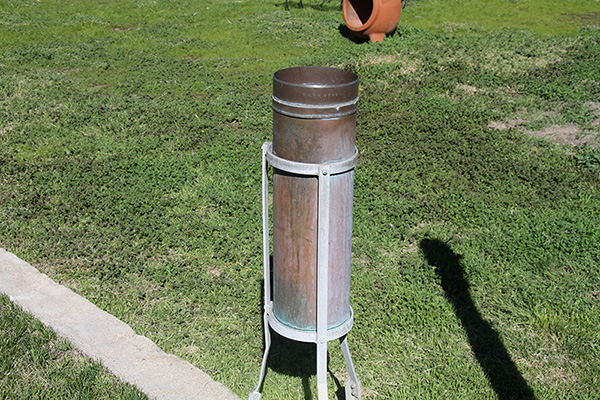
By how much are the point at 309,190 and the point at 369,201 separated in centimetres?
307

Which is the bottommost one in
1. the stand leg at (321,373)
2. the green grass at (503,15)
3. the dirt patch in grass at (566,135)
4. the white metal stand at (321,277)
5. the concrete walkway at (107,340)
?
the concrete walkway at (107,340)

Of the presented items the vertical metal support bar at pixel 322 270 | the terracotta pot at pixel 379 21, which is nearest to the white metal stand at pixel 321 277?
the vertical metal support bar at pixel 322 270

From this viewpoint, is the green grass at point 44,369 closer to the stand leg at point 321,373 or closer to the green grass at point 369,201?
the green grass at point 369,201

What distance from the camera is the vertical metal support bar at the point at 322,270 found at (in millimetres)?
2867

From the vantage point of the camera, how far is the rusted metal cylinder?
111 inches

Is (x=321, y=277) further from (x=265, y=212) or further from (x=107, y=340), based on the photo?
(x=107, y=340)

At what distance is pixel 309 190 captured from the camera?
2.94 meters

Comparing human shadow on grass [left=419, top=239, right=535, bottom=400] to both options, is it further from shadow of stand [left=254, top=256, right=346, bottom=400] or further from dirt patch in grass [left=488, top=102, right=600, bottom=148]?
dirt patch in grass [left=488, top=102, right=600, bottom=148]

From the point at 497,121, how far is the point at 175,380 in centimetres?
581

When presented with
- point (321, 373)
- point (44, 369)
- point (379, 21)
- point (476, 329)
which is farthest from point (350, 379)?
point (379, 21)

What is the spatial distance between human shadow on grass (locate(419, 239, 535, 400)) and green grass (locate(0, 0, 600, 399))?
0.05 feet

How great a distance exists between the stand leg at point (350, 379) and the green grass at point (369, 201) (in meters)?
0.37

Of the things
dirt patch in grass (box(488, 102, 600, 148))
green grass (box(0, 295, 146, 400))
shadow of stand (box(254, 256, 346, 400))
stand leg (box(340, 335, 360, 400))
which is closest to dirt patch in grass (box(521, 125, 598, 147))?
dirt patch in grass (box(488, 102, 600, 148))

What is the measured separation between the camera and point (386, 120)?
779 centimetres
